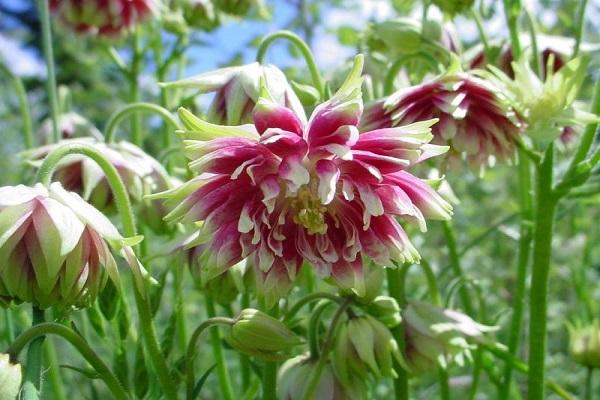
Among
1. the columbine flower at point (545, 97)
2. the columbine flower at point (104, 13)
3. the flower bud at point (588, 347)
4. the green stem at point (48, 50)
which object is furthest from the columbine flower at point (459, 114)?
the columbine flower at point (104, 13)

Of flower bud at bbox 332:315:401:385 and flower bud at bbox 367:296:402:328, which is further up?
flower bud at bbox 367:296:402:328

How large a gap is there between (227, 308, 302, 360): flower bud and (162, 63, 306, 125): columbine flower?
0.85 feet

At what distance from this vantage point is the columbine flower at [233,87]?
3.51 feet

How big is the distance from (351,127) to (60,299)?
0.35m

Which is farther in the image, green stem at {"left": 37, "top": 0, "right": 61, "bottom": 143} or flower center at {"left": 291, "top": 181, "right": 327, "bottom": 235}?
green stem at {"left": 37, "top": 0, "right": 61, "bottom": 143}

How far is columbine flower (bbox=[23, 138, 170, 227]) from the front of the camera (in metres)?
1.26

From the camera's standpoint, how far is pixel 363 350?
3.50 ft

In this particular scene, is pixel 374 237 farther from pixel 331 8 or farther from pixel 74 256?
pixel 331 8

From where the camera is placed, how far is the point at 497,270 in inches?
117

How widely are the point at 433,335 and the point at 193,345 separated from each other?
367 mm

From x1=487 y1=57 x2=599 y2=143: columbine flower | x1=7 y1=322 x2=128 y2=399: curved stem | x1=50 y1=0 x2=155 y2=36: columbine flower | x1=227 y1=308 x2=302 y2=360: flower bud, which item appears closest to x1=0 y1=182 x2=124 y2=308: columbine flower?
x1=7 y1=322 x2=128 y2=399: curved stem

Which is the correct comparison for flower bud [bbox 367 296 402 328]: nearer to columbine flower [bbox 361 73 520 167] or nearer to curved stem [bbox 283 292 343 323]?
curved stem [bbox 283 292 343 323]

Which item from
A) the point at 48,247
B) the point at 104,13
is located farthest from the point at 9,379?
the point at 104,13

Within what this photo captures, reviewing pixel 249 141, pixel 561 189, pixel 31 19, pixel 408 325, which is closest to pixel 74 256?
pixel 249 141
